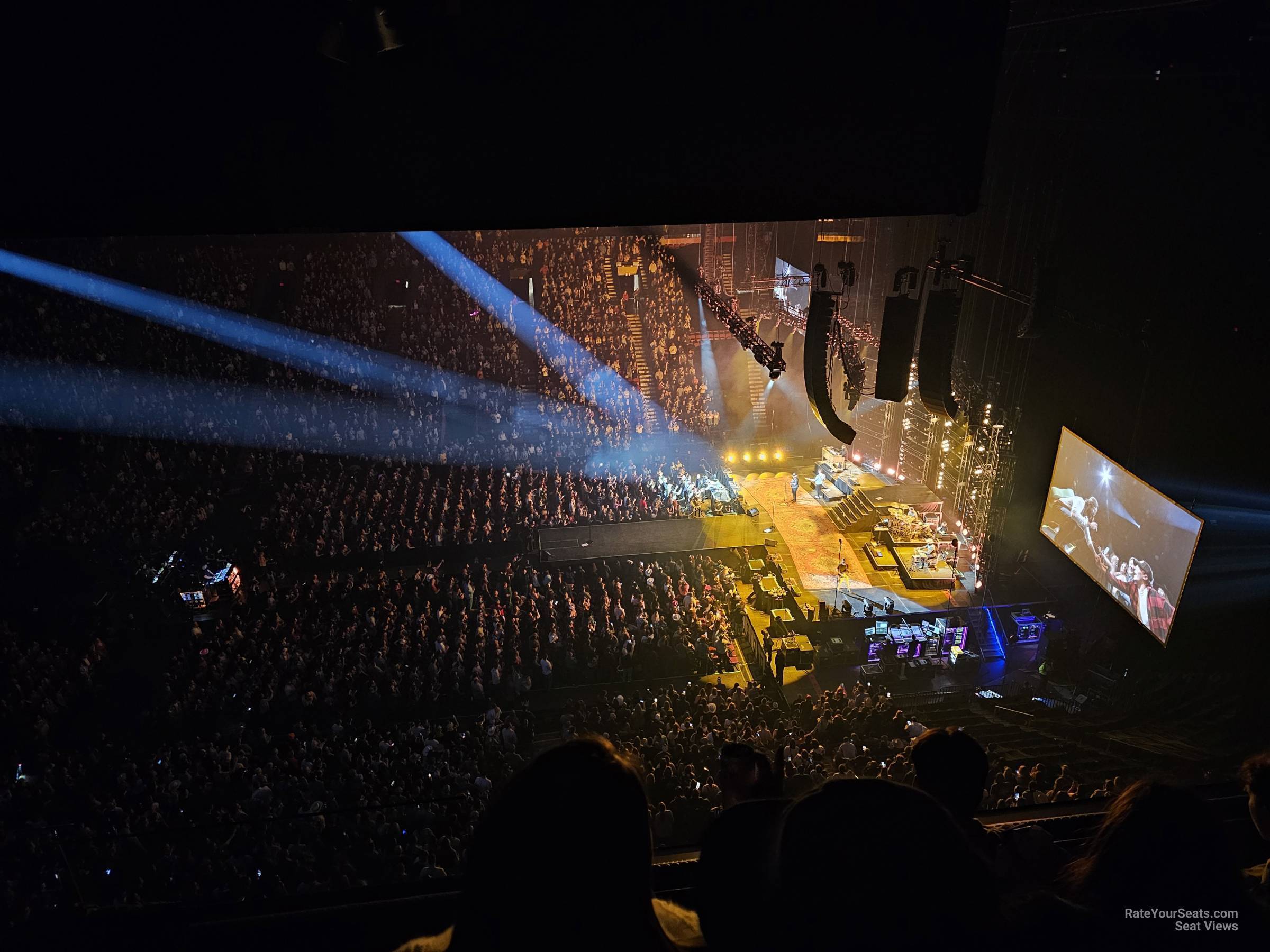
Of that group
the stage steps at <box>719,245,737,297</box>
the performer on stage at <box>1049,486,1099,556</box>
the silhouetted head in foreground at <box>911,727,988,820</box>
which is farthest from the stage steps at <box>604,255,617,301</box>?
the silhouetted head in foreground at <box>911,727,988,820</box>

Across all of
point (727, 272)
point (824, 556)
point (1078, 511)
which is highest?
point (727, 272)

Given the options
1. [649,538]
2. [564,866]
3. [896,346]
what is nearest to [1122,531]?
[896,346]

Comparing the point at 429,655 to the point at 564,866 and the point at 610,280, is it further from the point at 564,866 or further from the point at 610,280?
the point at 610,280

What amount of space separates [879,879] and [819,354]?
8.46 metres

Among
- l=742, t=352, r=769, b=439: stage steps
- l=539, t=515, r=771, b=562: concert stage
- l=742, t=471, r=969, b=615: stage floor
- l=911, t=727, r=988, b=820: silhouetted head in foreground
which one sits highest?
l=911, t=727, r=988, b=820: silhouetted head in foreground

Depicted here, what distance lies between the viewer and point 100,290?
1714cm

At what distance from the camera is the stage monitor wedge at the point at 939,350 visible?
7879 millimetres

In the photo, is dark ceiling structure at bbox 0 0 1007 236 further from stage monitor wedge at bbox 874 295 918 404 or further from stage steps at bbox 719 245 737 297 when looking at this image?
stage steps at bbox 719 245 737 297

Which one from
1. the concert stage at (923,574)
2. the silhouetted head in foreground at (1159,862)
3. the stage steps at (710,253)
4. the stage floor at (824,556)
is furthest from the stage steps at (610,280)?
the silhouetted head in foreground at (1159,862)

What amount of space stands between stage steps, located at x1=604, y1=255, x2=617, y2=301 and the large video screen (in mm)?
13097

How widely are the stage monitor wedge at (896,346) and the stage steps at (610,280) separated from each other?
1375 centimetres

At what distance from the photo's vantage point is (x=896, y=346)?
26.1 ft

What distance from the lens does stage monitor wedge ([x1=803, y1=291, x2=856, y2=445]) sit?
27.9 feet

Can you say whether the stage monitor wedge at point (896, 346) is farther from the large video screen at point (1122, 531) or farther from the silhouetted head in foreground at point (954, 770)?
the silhouetted head in foreground at point (954, 770)
